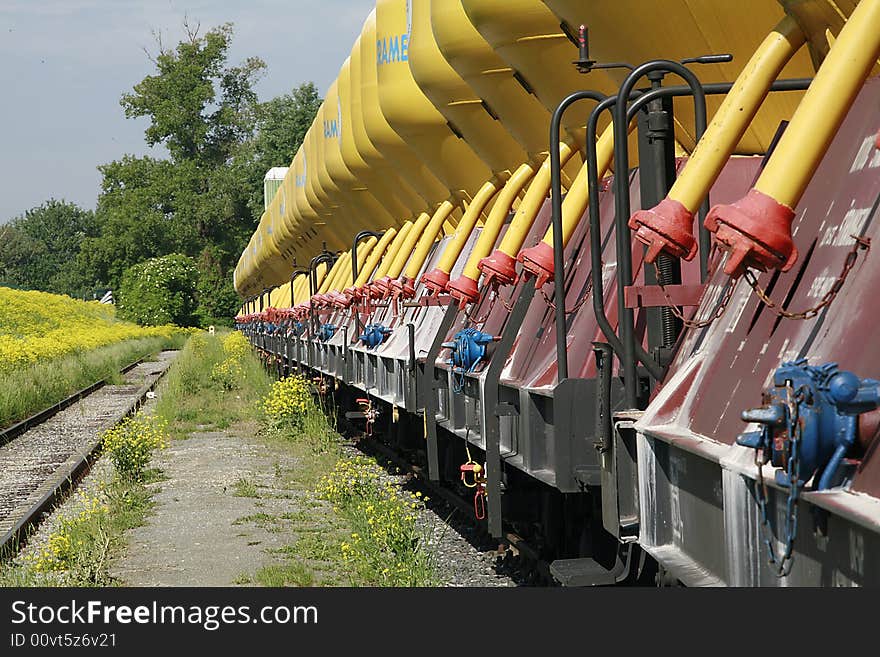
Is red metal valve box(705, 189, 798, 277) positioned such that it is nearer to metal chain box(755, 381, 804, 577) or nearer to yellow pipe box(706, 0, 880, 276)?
yellow pipe box(706, 0, 880, 276)

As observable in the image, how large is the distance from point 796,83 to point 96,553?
7.05 metres

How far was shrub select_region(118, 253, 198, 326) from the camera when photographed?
3282 inches

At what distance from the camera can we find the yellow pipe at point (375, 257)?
15672 millimetres

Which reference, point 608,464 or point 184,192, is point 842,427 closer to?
point 608,464

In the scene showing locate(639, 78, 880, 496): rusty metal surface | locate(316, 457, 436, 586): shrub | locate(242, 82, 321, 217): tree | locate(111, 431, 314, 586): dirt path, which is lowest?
locate(111, 431, 314, 586): dirt path

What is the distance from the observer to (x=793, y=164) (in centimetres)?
346

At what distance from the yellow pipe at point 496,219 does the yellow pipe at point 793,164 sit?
5.03 meters

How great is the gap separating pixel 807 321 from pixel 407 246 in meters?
10.3

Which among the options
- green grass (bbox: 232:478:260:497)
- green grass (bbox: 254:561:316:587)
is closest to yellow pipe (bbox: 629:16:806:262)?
green grass (bbox: 254:561:316:587)

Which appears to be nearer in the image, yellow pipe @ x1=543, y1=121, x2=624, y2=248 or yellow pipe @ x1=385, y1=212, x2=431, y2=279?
yellow pipe @ x1=543, y1=121, x2=624, y2=248

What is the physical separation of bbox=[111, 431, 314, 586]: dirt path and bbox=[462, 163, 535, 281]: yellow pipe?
102 inches

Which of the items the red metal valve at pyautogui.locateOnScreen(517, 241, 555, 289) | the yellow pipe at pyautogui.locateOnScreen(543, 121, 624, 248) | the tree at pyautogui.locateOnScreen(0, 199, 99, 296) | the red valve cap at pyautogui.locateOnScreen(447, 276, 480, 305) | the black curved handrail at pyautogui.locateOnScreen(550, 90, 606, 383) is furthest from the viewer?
the tree at pyautogui.locateOnScreen(0, 199, 99, 296)

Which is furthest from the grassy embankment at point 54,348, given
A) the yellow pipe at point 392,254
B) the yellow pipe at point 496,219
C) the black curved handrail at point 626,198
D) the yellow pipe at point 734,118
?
the yellow pipe at point 734,118

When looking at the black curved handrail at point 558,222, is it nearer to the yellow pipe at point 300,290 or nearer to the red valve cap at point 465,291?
the red valve cap at point 465,291
